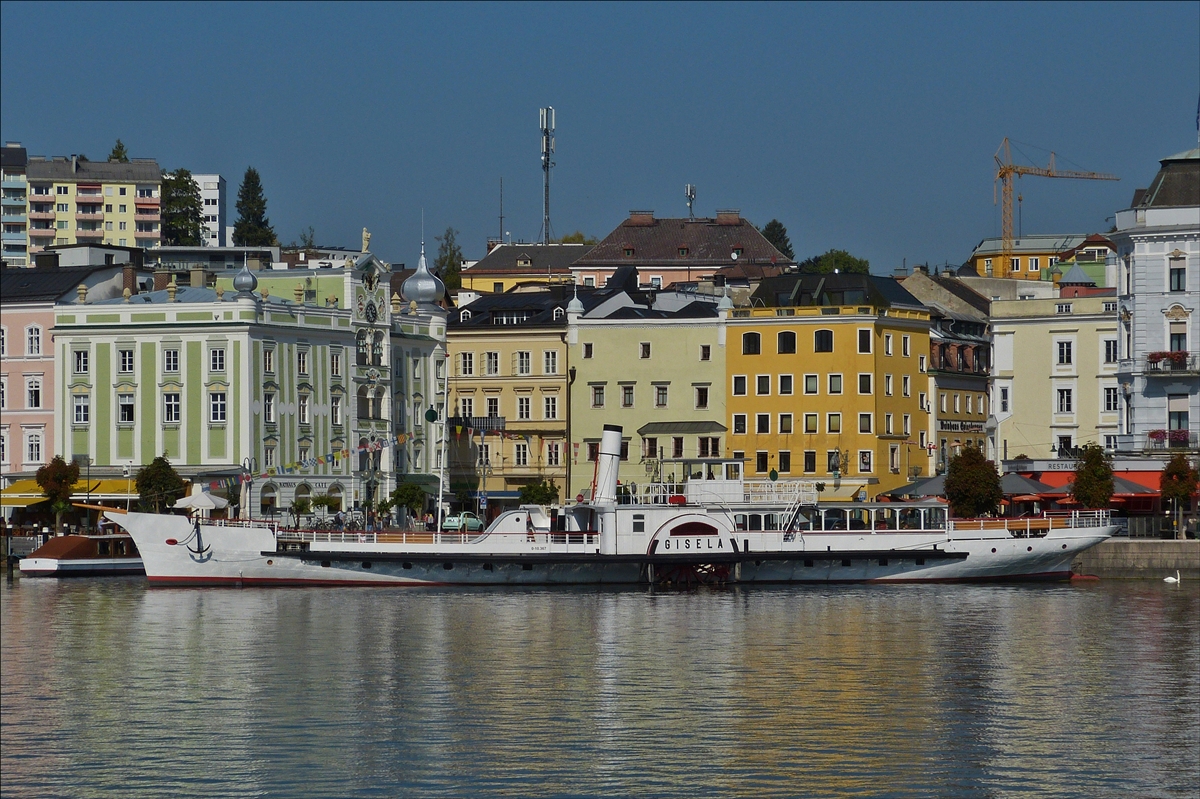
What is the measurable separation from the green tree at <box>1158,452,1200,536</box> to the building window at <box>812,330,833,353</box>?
1071 inches

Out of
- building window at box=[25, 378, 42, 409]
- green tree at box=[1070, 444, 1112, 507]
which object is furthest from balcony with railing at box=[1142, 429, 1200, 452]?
building window at box=[25, 378, 42, 409]

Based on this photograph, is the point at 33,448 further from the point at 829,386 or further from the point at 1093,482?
the point at 1093,482

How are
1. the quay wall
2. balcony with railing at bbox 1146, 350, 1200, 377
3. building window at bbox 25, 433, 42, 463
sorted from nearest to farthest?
the quay wall < balcony with railing at bbox 1146, 350, 1200, 377 < building window at bbox 25, 433, 42, 463

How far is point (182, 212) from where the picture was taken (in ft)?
636

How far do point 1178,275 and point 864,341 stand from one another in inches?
864

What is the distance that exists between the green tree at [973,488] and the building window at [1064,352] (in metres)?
15.6

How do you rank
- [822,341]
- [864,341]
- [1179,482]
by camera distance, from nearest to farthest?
[1179,482]
[864,341]
[822,341]

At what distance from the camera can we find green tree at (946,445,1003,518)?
94.2 m

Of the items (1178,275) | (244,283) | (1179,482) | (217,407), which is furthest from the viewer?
(244,283)

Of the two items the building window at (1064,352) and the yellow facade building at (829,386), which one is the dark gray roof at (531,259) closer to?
the yellow facade building at (829,386)

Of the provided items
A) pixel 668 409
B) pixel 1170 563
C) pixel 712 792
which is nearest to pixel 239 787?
pixel 712 792

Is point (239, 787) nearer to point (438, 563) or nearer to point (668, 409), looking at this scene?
point (438, 563)

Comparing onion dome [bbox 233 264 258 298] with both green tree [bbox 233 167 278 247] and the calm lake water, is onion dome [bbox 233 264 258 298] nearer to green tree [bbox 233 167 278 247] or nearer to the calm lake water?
the calm lake water

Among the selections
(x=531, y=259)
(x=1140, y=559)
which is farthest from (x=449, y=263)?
(x=1140, y=559)
